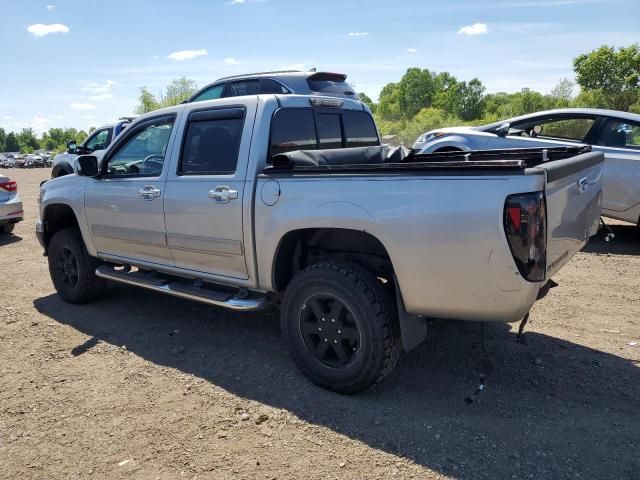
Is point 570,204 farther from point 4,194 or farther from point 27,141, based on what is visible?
point 27,141

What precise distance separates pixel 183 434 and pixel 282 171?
5.89 feet

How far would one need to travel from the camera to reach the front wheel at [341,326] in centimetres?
317

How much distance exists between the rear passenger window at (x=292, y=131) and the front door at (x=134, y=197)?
41.2 inches

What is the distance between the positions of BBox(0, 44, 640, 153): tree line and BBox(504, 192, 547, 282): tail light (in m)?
16.6

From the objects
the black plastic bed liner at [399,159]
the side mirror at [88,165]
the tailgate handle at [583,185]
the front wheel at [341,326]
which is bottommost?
the front wheel at [341,326]

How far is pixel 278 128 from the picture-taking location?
3885mm

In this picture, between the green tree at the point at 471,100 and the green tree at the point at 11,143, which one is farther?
the green tree at the point at 11,143

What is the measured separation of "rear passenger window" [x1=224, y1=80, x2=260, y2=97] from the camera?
9.21m

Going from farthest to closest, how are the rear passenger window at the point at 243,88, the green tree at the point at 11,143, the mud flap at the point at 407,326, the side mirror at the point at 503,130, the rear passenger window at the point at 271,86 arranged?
the green tree at the point at 11,143 → the rear passenger window at the point at 243,88 → the rear passenger window at the point at 271,86 → the side mirror at the point at 503,130 → the mud flap at the point at 407,326

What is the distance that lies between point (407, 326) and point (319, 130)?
6.33 ft

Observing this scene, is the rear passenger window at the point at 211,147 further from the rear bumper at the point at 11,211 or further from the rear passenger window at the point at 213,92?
the rear bumper at the point at 11,211

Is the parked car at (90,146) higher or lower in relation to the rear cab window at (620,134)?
higher

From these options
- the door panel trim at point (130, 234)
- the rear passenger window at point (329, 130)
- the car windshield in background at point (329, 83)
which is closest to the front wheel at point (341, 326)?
the rear passenger window at point (329, 130)

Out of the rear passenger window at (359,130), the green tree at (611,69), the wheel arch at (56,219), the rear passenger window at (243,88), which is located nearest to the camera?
the rear passenger window at (359,130)
